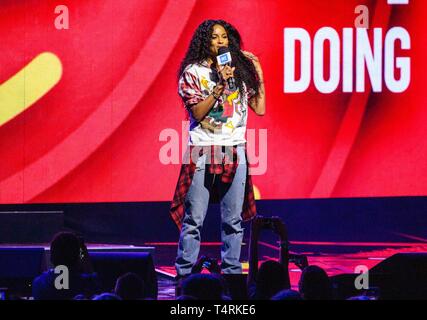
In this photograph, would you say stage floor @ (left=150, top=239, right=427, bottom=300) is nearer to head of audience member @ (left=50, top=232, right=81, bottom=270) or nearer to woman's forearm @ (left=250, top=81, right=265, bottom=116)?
woman's forearm @ (left=250, top=81, right=265, bottom=116)

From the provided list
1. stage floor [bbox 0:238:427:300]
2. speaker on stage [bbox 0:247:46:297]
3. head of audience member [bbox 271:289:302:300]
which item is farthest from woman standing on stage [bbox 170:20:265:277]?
head of audience member [bbox 271:289:302:300]

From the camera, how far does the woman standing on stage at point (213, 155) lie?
5.41m

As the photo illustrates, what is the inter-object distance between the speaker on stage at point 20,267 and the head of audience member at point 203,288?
1695 mm

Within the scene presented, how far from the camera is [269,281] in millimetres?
4250

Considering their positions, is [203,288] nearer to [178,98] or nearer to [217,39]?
[217,39]

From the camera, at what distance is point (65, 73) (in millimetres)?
7395

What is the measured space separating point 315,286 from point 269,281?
11.5 inches

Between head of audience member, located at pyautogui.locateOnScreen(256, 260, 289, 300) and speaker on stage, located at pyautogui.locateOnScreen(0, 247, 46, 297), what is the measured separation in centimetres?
161

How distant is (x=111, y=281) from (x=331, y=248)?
3023 millimetres

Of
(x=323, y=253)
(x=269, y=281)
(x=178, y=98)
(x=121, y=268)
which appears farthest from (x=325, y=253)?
(x=269, y=281)

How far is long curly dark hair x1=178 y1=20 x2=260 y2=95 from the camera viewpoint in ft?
18.4

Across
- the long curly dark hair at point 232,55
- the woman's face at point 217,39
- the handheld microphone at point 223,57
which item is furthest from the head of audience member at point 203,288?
the woman's face at point 217,39
